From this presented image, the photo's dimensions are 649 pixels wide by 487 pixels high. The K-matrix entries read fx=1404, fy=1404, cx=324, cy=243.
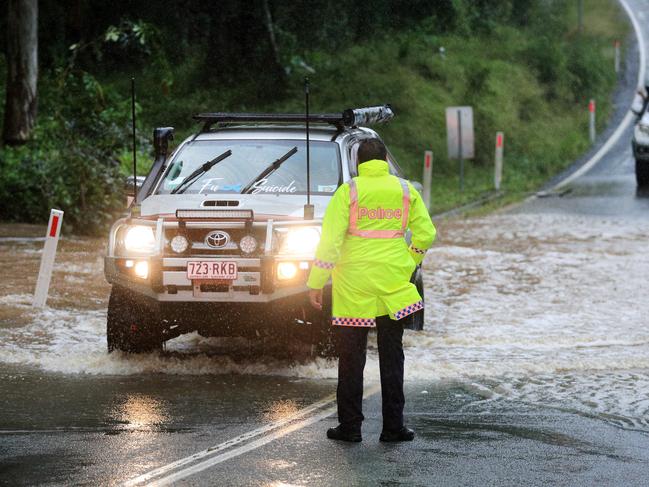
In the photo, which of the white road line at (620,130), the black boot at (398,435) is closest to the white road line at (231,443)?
the black boot at (398,435)

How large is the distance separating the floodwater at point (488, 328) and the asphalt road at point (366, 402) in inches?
1.2

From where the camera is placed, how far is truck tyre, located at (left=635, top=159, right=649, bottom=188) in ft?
88.9

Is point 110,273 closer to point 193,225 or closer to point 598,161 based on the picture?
point 193,225

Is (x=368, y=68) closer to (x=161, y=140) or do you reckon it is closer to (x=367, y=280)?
(x=161, y=140)

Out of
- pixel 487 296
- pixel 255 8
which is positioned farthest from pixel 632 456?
pixel 255 8

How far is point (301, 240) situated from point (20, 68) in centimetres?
1559

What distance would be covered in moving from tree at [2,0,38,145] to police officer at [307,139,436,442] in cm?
1745

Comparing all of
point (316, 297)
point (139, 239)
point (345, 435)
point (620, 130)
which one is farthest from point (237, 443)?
point (620, 130)

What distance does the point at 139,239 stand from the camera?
10320mm

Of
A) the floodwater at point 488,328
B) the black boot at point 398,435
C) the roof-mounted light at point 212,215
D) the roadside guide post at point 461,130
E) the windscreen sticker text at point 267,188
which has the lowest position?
the black boot at point 398,435

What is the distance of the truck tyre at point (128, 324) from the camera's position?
34.3 ft

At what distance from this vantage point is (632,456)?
745cm

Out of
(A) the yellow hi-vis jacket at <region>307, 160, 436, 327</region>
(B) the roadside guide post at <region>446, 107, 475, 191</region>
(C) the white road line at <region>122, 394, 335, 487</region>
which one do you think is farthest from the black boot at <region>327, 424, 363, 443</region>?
(B) the roadside guide post at <region>446, 107, 475, 191</region>

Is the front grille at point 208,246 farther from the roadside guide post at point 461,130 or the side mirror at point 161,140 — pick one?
the roadside guide post at point 461,130
